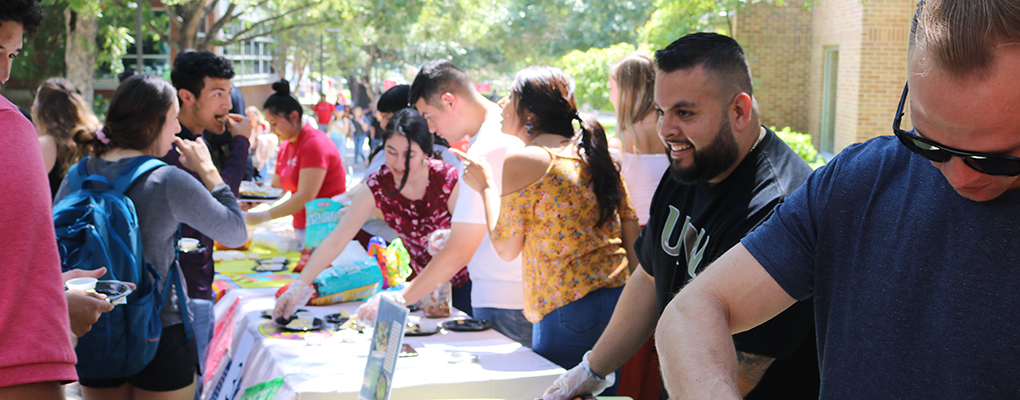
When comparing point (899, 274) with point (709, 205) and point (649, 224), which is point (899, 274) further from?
point (649, 224)

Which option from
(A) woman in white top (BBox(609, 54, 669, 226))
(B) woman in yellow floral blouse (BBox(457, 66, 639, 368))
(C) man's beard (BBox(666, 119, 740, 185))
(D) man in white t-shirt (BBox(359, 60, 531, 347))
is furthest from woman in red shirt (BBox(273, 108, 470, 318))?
(C) man's beard (BBox(666, 119, 740, 185))

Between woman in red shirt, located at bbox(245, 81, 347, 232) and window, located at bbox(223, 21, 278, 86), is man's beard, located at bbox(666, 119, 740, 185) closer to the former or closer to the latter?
woman in red shirt, located at bbox(245, 81, 347, 232)

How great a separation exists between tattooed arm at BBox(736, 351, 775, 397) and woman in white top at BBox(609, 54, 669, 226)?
2.36m

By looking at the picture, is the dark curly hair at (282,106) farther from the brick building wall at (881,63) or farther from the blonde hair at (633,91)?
the brick building wall at (881,63)

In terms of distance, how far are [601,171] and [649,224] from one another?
2.18 feet

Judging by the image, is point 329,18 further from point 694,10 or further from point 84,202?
point 84,202

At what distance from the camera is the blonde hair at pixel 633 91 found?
4.32 meters

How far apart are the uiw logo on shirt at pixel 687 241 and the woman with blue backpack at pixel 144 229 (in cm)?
171

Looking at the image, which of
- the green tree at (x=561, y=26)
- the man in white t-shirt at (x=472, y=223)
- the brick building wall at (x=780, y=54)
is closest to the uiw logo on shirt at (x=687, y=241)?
the man in white t-shirt at (x=472, y=223)

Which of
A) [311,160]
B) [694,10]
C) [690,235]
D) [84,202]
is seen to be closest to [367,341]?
[84,202]

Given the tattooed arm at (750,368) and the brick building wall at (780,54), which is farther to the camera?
the brick building wall at (780,54)

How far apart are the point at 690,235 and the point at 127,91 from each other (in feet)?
6.95

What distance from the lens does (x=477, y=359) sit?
8.74ft

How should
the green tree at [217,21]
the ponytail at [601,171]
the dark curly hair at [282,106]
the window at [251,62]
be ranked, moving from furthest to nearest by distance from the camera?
the window at [251,62]
the green tree at [217,21]
the dark curly hair at [282,106]
the ponytail at [601,171]
